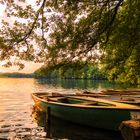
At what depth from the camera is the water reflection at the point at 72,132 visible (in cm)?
1880

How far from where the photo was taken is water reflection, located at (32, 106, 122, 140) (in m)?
18.8

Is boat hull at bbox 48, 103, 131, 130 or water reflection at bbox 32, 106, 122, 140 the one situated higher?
boat hull at bbox 48, 103, 131, 130

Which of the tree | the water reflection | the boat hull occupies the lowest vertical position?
the water reflection

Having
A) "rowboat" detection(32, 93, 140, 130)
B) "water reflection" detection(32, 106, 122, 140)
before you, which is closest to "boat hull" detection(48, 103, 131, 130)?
"rowboat" detection(32, 93, 140, 130)

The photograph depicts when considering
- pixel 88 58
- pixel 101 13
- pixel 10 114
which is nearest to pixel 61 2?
pixel 101 13

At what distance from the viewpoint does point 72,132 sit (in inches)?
810

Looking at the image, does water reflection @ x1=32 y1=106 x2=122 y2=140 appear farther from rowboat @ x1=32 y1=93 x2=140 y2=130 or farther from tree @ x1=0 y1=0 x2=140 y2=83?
tree @ x1=0 y1=0 x2=140 y2=83

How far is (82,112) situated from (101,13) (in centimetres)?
798

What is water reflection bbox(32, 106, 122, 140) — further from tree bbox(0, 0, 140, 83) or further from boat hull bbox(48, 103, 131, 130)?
tree bbox(0, 0, 140, 83)

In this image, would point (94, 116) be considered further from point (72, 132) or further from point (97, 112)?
point (72, 132)

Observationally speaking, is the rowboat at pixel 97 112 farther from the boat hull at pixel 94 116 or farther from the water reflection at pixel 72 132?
the water reflection at pixel 72 132

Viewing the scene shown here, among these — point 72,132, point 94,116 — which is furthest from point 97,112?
point 72,132

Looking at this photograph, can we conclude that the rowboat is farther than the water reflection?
No

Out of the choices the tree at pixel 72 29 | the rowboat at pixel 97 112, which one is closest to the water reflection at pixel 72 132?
the rowboat at pixel 97 112
